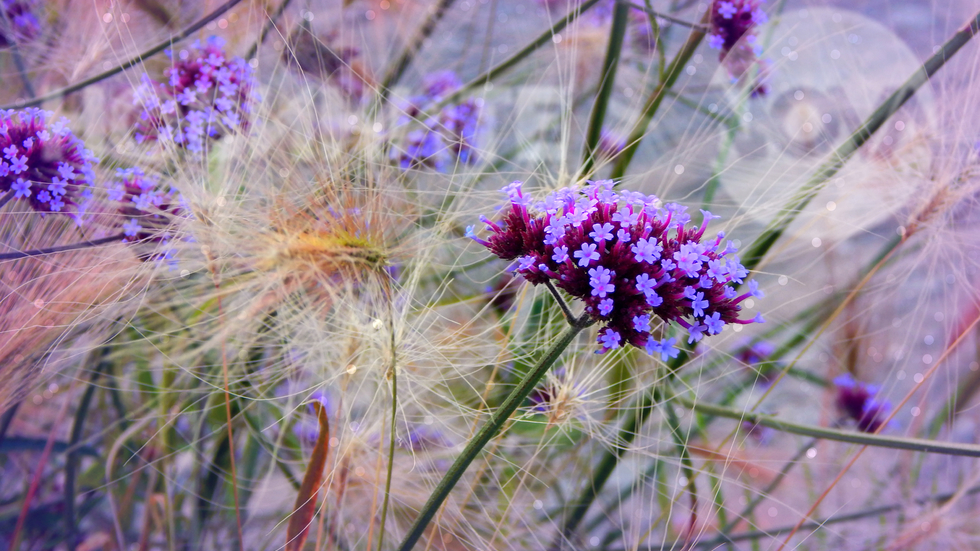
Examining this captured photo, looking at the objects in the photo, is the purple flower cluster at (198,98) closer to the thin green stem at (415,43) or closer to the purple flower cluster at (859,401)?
the thin green stem at (415,43)

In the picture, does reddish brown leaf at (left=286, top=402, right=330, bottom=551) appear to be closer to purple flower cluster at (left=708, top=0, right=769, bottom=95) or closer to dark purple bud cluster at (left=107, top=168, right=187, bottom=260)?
dark purple bud cluster at (left=107, top=168, right=187, bottom=260)

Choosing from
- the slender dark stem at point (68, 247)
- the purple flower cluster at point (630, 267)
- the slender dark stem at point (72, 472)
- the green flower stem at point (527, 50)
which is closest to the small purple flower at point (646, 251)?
the purple flower cluster at point (630, 267)

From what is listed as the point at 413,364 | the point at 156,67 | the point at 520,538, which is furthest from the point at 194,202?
the point at 520,538

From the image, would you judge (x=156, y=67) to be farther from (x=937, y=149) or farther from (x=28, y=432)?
(x=937, y=149)

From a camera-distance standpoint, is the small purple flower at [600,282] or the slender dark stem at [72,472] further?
the slender dark stem at [72,472]

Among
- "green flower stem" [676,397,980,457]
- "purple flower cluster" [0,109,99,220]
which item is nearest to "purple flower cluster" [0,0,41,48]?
"purple flower cluster" [0,109,99,220]
